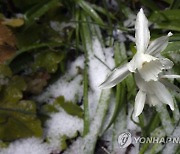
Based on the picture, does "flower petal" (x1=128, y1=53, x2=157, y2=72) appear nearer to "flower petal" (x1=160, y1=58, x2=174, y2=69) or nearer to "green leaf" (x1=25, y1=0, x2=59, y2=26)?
"flower petal" (x1=160, y1=58, x2=174, y2=69)

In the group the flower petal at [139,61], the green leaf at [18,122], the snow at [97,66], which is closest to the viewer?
the flower petal at [139,61]

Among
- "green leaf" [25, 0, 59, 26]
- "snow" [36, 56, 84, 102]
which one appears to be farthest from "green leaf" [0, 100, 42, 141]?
"green leaf" [25, 0, 59, 26]

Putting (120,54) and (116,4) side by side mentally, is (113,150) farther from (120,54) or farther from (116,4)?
(116,4)

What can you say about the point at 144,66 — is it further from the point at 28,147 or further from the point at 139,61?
the point at 28,147

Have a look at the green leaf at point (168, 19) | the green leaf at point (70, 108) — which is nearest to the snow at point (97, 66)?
the green leaf at point (70, 108)

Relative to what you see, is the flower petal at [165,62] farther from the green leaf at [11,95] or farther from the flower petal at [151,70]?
the green leaf at [11,95]

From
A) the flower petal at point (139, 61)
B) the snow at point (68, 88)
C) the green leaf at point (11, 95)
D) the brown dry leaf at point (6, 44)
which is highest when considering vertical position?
the brown dry leaf at point (6, 44)

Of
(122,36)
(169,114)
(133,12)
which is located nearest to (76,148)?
(169,114)
